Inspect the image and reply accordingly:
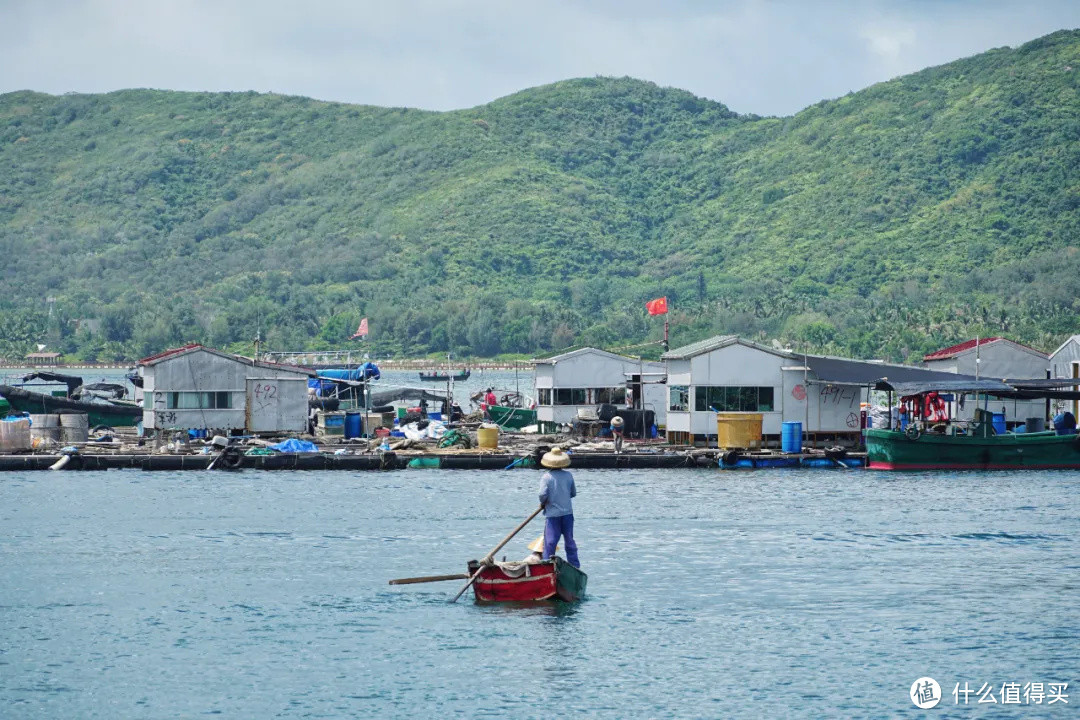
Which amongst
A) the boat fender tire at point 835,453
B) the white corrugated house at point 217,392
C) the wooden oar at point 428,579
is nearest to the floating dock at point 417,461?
the boat fender tire at point 835,453

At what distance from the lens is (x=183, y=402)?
6600 centimetres

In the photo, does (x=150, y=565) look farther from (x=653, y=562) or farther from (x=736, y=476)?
(x=736, y=476)

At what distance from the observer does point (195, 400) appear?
2596 inches

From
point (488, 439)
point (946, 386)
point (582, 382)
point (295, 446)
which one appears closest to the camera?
point (946, 386)

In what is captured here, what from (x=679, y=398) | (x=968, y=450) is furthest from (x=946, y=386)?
(x=679, y=398)

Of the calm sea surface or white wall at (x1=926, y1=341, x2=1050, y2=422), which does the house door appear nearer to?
white wall at (x1=926, y1=341, x2=1050, y2=422)

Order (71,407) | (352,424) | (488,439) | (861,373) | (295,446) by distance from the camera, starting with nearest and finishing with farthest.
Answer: (861,373), (295,446), (488,439), (352,424), (71,407)

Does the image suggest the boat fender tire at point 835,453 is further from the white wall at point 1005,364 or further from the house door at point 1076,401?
the house door at point 1076,401

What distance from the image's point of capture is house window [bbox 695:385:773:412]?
206ft

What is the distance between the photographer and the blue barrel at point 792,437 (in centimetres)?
6031

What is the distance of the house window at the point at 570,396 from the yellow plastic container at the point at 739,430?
51.9 feet

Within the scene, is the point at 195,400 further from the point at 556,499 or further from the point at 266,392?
the point at 556,499

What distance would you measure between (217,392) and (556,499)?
3718cm

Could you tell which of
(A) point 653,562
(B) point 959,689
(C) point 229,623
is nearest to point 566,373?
(A) point 653,562
